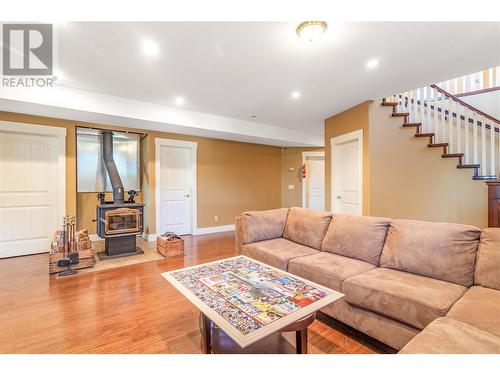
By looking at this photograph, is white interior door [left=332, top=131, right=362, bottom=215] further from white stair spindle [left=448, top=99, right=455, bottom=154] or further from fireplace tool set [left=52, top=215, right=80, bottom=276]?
fireplace tool set [left=52, top=215, right=80, bottom=276]

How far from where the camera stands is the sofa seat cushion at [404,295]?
4.50 ft

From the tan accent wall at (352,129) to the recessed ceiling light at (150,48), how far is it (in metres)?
3.00

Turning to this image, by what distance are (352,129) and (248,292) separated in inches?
135

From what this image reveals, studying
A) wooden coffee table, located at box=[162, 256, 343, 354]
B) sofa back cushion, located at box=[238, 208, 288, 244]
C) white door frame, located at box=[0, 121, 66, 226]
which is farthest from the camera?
white door frame, located at box=[0, 121, 66, 226]

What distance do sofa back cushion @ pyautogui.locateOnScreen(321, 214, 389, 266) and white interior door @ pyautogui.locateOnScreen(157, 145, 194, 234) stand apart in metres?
3.61

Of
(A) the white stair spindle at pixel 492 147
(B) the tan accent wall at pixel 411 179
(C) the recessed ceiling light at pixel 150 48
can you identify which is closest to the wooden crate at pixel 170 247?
(C) the recessed ceiling light at pixel 150 48

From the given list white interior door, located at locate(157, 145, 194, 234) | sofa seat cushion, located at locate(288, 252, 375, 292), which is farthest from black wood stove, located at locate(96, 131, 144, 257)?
sofa seat cushion, located at locate(288, 252, 375, 292)

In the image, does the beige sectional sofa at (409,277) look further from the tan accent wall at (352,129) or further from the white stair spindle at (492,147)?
the white stair spindle at (492,147)

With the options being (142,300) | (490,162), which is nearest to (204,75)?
(142,300)

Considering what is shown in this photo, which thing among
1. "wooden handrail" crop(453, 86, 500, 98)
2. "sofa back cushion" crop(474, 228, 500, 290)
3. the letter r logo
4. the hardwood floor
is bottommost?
the hardwood floor

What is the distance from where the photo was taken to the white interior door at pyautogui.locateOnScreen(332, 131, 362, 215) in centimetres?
385

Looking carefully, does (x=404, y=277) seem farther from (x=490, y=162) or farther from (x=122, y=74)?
(x=122, y=74)

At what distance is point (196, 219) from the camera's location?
17.8 feet

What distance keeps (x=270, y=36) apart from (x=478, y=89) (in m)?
4.24
